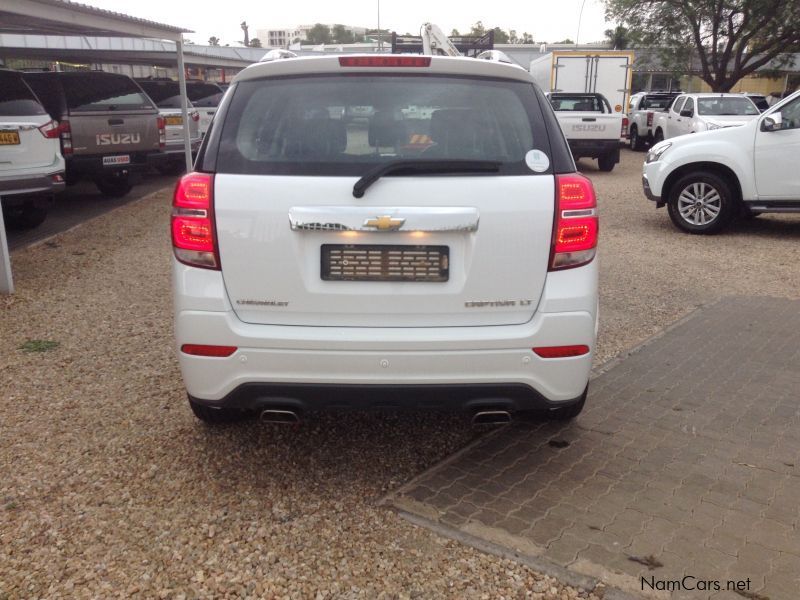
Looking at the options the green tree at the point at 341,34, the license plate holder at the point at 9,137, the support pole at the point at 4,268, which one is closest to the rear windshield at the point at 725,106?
the license plate holder at the point at 9,137

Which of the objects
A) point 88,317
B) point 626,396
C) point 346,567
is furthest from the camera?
point 88,317

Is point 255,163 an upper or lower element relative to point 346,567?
upper

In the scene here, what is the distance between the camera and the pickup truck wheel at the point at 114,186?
12.5 m

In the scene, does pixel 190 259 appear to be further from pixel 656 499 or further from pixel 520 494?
pixel 656 499

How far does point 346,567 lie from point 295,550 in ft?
0.75

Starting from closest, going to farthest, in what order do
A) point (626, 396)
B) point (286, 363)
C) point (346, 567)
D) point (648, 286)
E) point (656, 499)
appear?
point (346, 567) < point (286, 363) < point (656, 499) < point (626, 396) < point (648, 286)

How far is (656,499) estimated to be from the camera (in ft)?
10.8

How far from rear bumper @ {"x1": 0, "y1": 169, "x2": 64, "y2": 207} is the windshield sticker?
6.61m

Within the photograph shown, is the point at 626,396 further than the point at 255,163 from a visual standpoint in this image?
Yes

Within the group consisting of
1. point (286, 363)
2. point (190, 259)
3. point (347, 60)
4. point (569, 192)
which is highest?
point (347, 60)

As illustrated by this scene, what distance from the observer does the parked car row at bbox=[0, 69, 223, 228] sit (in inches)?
317

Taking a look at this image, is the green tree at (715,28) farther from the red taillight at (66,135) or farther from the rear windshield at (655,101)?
the red taillight at (66,135)

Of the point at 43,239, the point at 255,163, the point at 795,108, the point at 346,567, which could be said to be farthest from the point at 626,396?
the point at 43,239

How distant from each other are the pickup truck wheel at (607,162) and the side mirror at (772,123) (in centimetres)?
877
